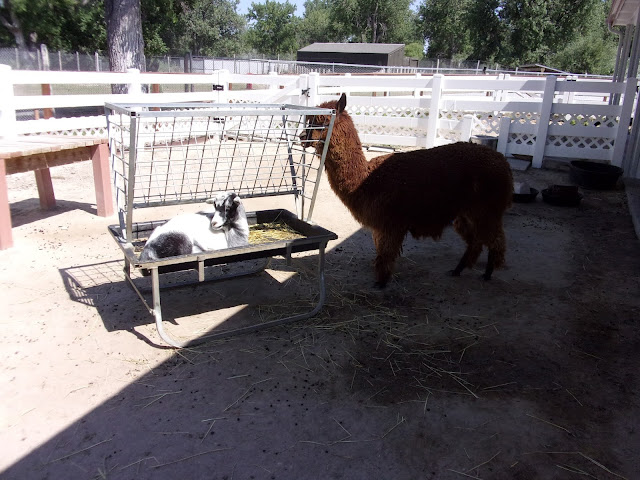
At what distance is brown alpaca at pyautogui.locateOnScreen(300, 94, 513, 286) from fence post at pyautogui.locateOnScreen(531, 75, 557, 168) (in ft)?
19.6

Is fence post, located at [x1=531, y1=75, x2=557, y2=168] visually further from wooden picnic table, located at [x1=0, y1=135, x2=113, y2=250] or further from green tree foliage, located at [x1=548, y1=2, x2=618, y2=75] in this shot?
green tree foliage, located at [x1=548, y1=2, x2=618, y2=75]

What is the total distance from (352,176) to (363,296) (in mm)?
1073

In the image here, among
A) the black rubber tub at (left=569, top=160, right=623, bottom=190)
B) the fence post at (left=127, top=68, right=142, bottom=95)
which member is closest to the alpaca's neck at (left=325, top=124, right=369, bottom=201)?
the black rubber tub at (left=569, top=160, right=623, bottom=190)

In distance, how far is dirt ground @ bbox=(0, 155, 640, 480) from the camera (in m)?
2.51

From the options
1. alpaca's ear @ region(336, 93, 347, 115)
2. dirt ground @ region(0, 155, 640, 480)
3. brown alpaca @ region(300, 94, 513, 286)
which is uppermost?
alpaca's ear @ region(336, 93, 347, 115)

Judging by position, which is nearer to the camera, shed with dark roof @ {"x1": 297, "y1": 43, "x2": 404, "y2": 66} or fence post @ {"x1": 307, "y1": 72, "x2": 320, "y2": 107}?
fence post @ {"x1": 307, "y1": 72, "x2": 320, "y2": 107}

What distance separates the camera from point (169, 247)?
345cm

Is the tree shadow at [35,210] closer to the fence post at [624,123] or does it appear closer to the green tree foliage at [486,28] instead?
the fence post at [624,123]

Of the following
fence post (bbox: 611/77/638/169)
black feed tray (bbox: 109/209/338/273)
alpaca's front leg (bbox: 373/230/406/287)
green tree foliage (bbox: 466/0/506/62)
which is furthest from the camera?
green tree foliage (bbox: 466/0/506/62)

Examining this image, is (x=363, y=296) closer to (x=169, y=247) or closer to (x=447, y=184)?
(x=447, y=184)

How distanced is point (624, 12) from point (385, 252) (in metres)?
12.0

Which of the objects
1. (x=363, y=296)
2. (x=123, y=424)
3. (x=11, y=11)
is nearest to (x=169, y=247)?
(x=123, y=424)

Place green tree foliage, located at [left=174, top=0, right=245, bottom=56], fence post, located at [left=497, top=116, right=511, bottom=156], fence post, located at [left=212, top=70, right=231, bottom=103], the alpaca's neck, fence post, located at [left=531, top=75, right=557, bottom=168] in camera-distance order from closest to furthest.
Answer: the alpaca's neck < fence post, located at [left=531, top=75, right=557, bottom=168] < fence post, located at [left=497, top=116, right=511, bottom=156] < fence post, located at [left=212, top=70, right=231, bottom=103] < green tree foliage, located at [left=174, top=0, right=245, bottom=56]

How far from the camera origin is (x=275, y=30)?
88812 mm
